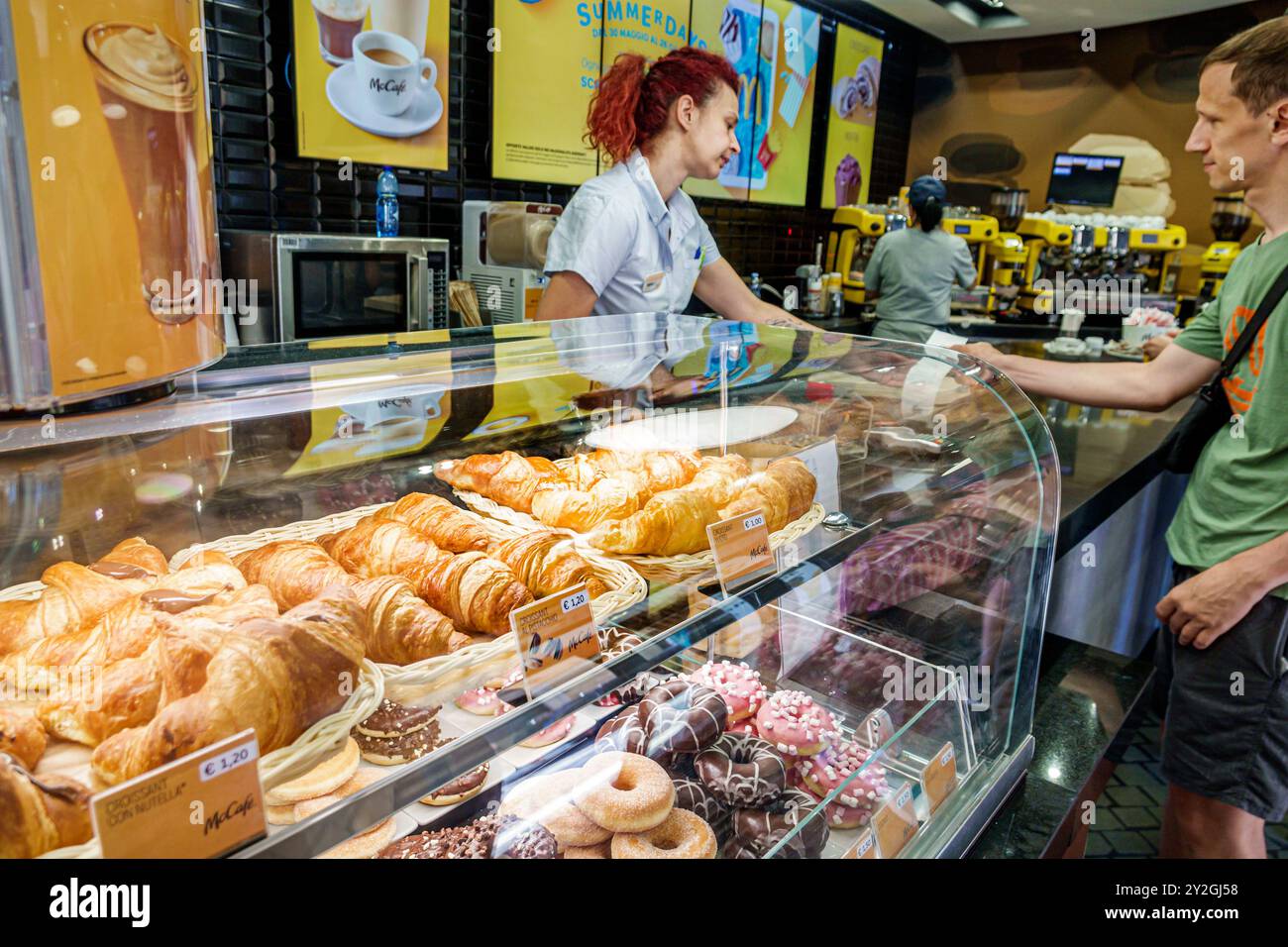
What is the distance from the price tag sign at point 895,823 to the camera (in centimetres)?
110

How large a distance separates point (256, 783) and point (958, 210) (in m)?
6.57

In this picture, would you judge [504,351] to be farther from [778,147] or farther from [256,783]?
[778,147]

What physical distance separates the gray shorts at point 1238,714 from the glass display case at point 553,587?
703 mm

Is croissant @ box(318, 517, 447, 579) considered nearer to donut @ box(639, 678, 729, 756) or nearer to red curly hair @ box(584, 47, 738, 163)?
donut @ box(639, 678, 729, 756)

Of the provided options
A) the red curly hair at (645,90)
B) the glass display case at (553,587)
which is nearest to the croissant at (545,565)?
the glass display case at (553,587)

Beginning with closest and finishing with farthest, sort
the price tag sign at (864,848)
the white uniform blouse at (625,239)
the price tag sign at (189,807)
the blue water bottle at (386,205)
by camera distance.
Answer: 1. the price tag sign at (189,807)
2. the price tag sign at (864,848)
3. the white uniform blouse at (625,239)
4. the blue water bottle at (386,205)

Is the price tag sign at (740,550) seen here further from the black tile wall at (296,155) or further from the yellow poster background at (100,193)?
the black tile wall at (296,155)

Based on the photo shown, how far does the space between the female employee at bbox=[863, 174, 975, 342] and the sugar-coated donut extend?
439cm

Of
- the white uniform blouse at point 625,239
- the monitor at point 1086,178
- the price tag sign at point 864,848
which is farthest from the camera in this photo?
the monitor at point 1086,178

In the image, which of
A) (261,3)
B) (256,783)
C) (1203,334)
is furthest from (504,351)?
(261,3)

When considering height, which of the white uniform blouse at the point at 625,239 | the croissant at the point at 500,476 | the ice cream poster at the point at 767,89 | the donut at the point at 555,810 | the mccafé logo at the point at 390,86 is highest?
the ice cream poster at the point at 767,89

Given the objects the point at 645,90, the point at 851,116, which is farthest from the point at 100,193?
the point at 851,116
